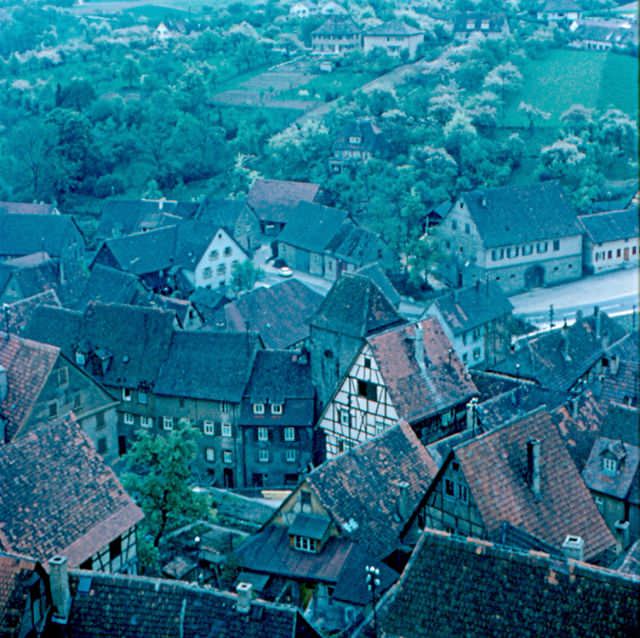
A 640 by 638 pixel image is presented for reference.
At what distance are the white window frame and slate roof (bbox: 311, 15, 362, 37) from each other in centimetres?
12121

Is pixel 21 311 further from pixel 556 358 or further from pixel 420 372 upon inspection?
pixel 556 358

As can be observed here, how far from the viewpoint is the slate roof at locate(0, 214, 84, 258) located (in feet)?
326

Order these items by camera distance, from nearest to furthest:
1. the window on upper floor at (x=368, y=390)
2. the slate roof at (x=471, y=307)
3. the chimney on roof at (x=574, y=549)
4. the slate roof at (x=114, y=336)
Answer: the chimney on roof at (x=574, y=549)
the window on upper floor at (x=368, y=390)
the slate roof at (x=114, y=336)
the slate roof at (x=471, y=307)

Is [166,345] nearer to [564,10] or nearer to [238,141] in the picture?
[238,141]

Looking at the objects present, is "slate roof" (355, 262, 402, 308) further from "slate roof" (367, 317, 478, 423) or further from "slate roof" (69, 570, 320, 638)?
"slate roof" (69, 570, 320, 638)

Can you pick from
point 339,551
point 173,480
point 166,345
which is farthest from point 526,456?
point 166,345

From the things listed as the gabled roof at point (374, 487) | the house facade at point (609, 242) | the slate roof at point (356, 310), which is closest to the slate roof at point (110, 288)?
the slate roof at point (356, 310)

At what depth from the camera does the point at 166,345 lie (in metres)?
63.1

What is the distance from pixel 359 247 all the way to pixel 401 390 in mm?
43926

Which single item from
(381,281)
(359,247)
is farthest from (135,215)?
(381,281)

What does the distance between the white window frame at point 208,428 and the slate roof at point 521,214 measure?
42075mm

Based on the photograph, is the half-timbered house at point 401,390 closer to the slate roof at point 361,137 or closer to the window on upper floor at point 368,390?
the window on upper floor at point 368,390

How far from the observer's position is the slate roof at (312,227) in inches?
3954

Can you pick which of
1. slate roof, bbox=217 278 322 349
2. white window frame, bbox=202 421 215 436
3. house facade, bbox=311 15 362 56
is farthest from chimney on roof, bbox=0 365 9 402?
house facade, bbox=311 15 362 56
